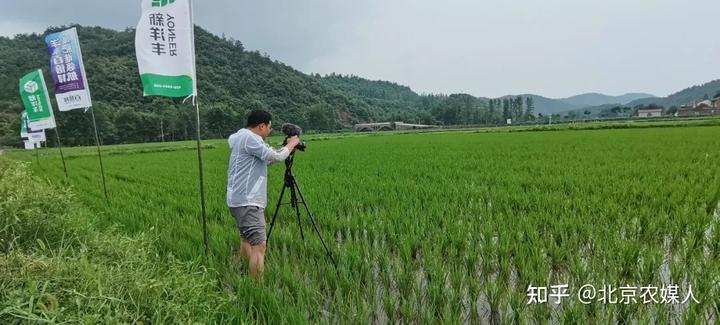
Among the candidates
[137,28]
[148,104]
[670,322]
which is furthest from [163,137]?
[670,322]

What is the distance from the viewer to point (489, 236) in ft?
12.5

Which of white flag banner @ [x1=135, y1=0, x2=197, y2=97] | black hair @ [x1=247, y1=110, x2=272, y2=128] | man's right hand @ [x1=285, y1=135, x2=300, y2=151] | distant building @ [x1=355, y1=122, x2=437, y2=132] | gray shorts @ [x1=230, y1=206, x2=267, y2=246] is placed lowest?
distant building @ [x1=355, y1=122, x2=437, y2=132]

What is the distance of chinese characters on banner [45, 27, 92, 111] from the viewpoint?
6734mm

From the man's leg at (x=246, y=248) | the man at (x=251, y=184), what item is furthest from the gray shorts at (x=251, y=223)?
the man's leg at (x=246, y=248)

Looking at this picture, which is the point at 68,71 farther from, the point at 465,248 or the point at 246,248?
the point at 465,248

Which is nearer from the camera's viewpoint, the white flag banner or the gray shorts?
the gray shorts

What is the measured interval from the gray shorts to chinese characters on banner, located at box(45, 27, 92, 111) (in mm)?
5290

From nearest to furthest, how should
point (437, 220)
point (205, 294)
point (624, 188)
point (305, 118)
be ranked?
point (205, 294) → point (437, 220) → point (624, 188) → point (305, 118)

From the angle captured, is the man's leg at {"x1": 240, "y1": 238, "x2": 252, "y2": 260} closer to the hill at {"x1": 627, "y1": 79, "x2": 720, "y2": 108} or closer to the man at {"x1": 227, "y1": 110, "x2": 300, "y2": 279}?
the man at {"x1": 227, "y1": 110, "x2": 300, "y2": 279}

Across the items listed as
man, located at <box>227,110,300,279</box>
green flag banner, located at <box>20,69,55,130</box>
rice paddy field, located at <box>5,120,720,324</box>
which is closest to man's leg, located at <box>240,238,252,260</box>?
man, located at <box>227,110,300,279</box>

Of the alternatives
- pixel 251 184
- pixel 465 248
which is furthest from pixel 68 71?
pixel 465 248

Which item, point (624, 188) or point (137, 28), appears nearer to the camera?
point (137, 28)

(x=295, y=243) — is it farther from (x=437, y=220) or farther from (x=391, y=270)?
(x=437, y=220)

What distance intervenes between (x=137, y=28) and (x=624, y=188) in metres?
6.35
